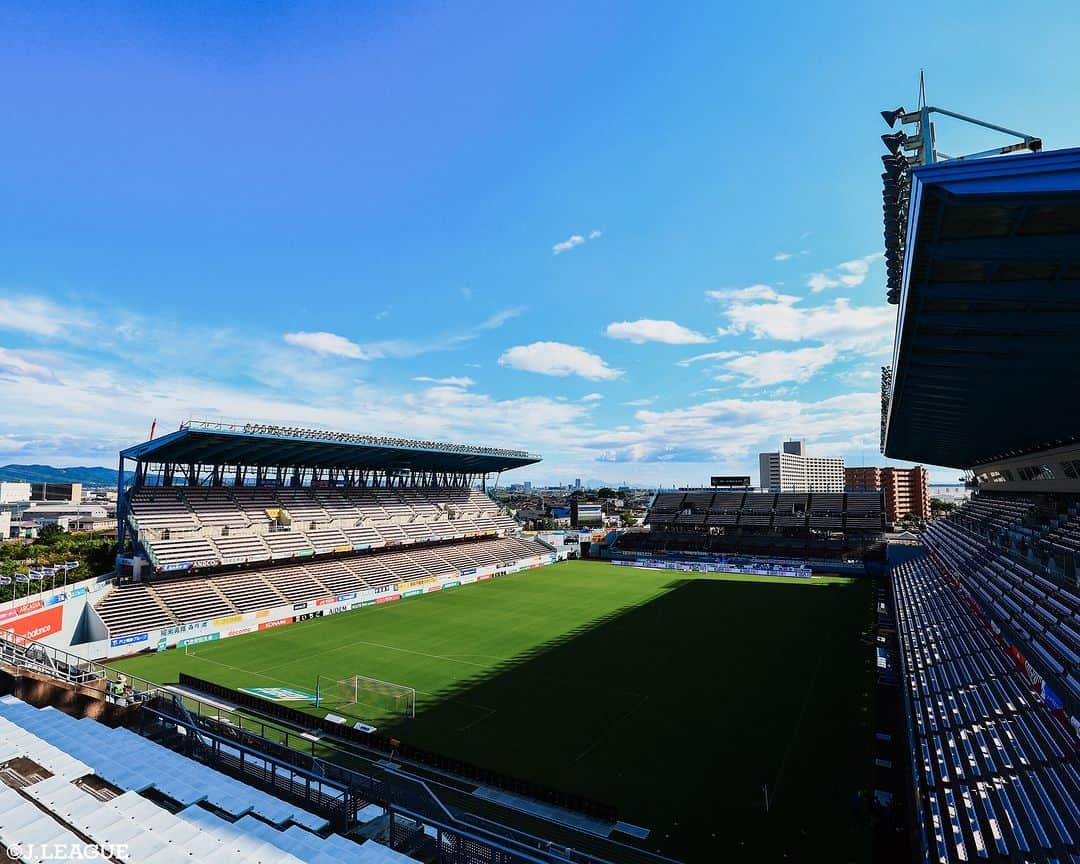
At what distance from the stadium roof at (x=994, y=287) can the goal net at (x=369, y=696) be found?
21978 mm

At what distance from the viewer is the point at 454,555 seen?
6041 centimetres

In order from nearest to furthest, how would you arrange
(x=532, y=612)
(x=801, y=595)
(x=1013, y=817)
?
(x=1013, y=817)
(x=532, y=612)
(x=801, y=595)

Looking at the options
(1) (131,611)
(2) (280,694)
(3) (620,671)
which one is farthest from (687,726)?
(1) (131,611)

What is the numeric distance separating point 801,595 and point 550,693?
101ft

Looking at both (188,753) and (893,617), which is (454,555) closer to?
(893,617)

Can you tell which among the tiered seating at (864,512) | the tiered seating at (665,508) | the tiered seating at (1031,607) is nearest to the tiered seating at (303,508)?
the tiered seating at (665,508)

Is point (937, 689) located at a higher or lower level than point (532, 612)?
higher

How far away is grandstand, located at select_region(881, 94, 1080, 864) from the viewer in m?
8.55

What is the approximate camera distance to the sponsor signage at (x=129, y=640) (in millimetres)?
29422

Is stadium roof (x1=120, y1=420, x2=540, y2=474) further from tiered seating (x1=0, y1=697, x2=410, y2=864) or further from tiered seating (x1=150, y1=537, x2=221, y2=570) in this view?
tiered seating (x1=0, y1=697, x2=410, y2=864)

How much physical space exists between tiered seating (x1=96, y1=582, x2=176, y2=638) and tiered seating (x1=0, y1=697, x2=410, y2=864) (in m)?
23.1

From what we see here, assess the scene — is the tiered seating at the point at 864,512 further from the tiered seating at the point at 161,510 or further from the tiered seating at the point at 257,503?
the tiered seating at the point at 161,510

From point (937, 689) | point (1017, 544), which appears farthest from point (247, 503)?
point (1017, 544)

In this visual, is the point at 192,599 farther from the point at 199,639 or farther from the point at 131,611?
the point at 199,639
